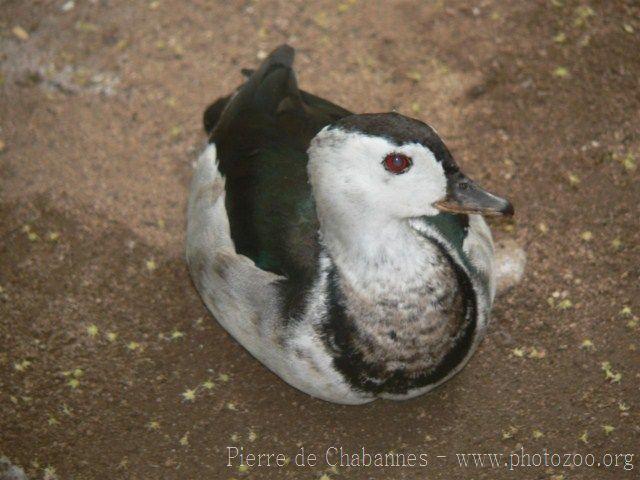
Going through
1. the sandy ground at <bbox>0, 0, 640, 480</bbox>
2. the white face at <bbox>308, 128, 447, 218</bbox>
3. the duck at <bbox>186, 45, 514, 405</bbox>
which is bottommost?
the sandy ground at <bbox>0, 0, 640, 480</bbox>

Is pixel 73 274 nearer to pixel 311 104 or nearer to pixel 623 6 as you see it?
pixel 311 104

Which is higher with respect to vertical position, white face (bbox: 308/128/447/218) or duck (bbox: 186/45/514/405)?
white face (bbox: 308/128/447/218)

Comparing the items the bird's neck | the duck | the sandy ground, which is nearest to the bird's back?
the duck

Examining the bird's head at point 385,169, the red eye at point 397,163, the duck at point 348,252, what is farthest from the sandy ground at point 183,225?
the red eye at point 397,163

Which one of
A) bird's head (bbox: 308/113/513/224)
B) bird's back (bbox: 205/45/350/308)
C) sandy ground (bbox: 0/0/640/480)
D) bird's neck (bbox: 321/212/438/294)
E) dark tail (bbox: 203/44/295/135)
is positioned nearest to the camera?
bird's head (bbox: 308/113/513/224)

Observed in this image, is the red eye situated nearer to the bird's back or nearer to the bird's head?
the bird's head

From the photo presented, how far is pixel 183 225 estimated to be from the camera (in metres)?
4.20

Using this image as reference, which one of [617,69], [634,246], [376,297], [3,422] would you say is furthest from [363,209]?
[617,69]

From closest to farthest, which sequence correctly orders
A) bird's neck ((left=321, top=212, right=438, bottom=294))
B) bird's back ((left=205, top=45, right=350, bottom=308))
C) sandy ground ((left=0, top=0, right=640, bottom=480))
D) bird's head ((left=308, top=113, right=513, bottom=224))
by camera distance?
bird's head ((left=308, top=113, right=513, bottom=224)) → bird's neck ((left=321, top=212, right=438, bottom=294)) → bird's back ((left=205, top=45, right=350, bottom=308)) → sandy ground ((left=0, top=0, right=640, bottom=480))

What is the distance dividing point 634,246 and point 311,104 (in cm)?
164

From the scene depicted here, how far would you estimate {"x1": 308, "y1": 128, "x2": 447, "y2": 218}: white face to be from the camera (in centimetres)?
270

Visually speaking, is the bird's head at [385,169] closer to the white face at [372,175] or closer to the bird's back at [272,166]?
the white face at [372,175]

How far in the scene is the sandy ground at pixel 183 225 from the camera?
11.4ft

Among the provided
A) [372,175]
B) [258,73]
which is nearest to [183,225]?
[258,73]
